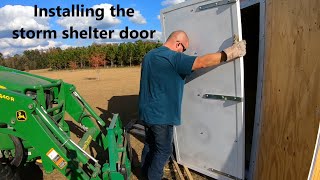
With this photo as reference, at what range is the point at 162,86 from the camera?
3961 mm

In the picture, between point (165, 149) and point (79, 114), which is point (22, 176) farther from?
point (165, 149)

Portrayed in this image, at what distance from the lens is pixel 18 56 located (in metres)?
94.1

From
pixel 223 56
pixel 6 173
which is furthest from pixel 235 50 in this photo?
pixel 6 173

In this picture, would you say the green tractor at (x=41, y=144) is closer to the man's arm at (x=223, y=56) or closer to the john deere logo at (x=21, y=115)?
the john deere logo at (x=21, y=115)

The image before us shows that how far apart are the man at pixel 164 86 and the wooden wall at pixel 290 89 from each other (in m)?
0.45

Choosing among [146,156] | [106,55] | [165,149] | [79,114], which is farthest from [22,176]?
[106,55]

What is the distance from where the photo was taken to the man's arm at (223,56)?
3646 millimetres

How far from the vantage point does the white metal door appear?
3.86 metres

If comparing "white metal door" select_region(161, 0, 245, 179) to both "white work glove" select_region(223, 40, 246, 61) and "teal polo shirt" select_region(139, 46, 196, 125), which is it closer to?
"white work glove" select_region(223, 40, 246, 61)

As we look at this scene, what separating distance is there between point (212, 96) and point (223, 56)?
2.47 ft

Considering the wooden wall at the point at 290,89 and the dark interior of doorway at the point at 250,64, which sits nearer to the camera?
the wooden wall at the point at 290,89

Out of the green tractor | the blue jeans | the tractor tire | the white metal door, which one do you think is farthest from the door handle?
the tractor tire

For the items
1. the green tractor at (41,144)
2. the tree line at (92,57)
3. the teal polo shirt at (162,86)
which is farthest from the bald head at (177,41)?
the tree line at (92,57)

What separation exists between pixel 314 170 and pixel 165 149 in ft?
6.05
